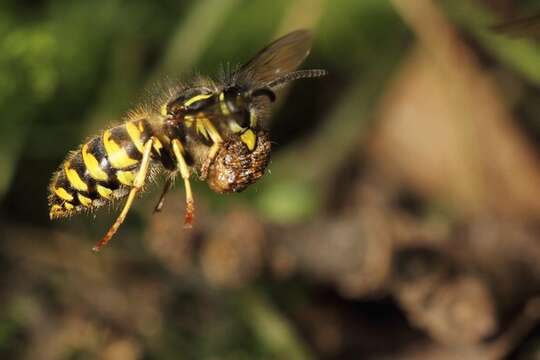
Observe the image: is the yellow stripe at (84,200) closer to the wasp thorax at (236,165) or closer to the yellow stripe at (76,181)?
the yellow stripe at (76,181)

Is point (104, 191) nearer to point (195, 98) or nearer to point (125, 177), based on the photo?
point (125, 177)

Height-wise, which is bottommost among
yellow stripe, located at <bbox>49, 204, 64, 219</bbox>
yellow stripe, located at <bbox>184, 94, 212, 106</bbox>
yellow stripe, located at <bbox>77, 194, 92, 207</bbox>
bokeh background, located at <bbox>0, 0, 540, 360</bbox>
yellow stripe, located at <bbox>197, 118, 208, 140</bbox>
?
bokeh background, located at <bbox>0, 0, 540, 360</bbox>

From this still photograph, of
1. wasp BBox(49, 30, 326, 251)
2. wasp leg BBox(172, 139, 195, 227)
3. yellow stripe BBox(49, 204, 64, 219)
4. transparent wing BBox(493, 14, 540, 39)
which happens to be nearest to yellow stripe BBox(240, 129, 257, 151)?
wasp BBox(49, 30, 326, 251)

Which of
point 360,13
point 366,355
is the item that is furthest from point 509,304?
point 360,13

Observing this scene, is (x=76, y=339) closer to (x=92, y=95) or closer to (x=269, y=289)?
(x=269, y=289)

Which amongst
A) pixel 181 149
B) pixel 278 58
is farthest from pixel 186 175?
pixel 278 58

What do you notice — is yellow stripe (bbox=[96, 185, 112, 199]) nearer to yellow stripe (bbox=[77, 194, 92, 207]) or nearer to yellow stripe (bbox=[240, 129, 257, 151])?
yellow stripe (bbox=[77, 194, 92, 207])
